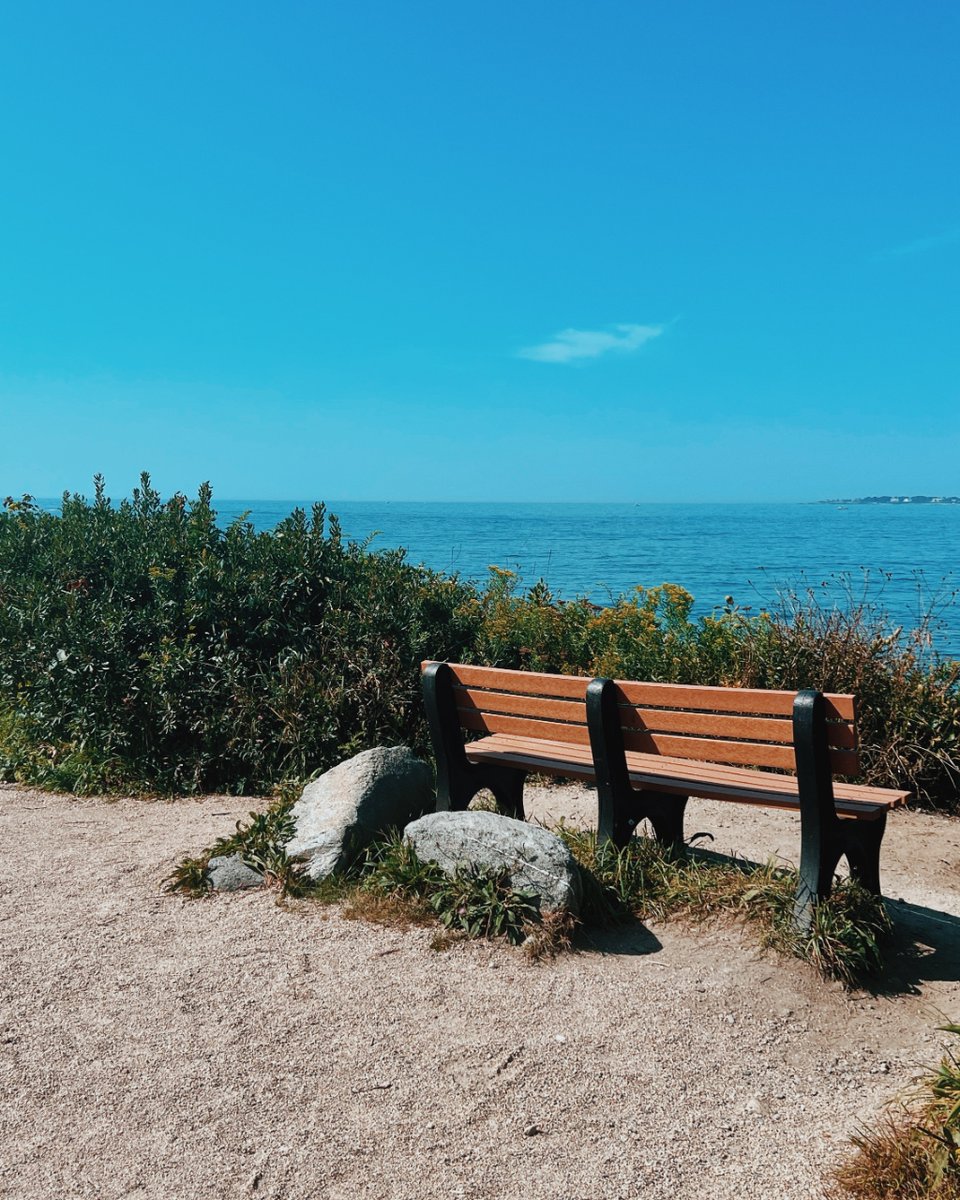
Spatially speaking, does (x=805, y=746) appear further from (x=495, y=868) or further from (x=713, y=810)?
(x=713, y=810)

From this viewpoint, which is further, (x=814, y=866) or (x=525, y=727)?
(x=525, y=727)

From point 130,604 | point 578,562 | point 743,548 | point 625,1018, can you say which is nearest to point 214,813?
point 130,604

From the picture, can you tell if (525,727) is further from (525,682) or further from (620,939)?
(620,939)

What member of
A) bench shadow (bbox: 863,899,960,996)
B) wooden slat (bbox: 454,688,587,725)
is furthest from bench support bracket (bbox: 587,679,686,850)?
bench shadow (bbox: 863,899,960,996)

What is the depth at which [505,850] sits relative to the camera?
4.79m

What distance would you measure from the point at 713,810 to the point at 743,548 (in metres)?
45.6

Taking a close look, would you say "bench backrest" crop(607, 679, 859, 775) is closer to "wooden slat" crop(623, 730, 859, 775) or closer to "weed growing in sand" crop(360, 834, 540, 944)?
"wooden slat" crop(623, 730, 859, 775)

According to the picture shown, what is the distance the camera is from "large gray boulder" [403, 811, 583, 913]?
463 centimetres

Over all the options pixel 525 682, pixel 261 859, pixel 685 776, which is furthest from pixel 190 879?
pixel 685 776

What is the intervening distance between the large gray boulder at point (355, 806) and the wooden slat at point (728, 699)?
4.66 feet

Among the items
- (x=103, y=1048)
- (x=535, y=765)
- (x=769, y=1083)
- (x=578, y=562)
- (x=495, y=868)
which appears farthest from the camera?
(x=578, y=562)

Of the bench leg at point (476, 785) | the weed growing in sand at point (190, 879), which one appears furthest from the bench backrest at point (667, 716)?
the weed growing in sand at point (190, 879)

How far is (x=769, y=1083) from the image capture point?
350 cm

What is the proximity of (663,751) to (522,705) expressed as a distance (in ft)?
2.75
